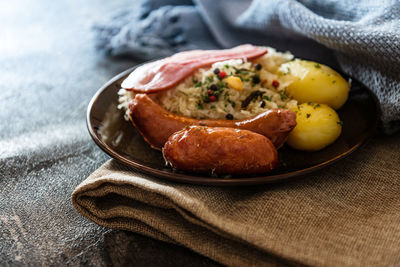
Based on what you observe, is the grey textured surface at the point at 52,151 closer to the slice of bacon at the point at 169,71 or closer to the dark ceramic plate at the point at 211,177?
the dark ceramic plate at the point at 211,177

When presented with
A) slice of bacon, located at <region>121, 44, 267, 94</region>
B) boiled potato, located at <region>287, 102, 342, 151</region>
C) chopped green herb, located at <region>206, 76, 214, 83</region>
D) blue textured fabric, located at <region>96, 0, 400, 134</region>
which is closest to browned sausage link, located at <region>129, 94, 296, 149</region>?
boiled potato, located at <region>287, 102, 342, 151</region>

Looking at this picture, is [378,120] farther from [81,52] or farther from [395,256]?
[81,52]

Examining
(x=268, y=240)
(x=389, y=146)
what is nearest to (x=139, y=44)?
(x=389, y=146)

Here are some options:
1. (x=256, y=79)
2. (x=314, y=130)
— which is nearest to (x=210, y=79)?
(x=256, y=79)

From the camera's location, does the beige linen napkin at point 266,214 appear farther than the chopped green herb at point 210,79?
Result: No

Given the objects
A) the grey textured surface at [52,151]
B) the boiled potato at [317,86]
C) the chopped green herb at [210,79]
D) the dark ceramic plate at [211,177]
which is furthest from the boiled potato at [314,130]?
the grey textured surface at [52,151]

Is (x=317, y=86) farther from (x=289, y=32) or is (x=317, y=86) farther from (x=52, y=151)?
(x=52, y=151)
